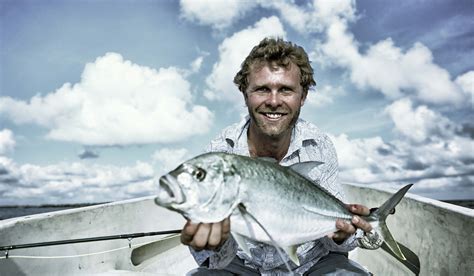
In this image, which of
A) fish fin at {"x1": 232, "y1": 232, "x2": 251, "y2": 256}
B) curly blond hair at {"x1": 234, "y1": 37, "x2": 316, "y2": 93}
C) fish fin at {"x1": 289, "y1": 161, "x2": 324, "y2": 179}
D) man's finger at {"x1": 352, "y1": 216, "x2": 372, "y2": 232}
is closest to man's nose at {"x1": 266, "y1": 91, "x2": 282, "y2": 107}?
curly blond hair at {"x1": 234, "y1": 37, "x2": 316, "y2": 93}

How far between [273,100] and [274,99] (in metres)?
0.02

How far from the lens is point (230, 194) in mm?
2596

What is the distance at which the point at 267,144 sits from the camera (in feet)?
15.0

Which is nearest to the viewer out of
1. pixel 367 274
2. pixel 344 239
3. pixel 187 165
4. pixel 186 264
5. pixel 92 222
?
pixel 187 165

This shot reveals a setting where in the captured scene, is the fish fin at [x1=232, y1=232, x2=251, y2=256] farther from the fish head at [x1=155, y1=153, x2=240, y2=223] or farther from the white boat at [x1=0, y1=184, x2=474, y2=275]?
the white boat at [x1=0, y1=184, x2=474, y2=275]

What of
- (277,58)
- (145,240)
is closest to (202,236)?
(277,58)

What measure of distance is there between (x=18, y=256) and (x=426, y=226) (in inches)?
185

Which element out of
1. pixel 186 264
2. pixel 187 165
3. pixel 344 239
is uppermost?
pixel 187 165

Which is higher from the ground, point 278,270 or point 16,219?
point 16,219

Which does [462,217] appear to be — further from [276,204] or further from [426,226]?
[276,204]

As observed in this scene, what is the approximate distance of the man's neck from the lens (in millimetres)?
4508

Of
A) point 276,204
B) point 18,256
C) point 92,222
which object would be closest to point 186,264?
point 92,222

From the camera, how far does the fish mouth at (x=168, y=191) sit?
7.72 ft

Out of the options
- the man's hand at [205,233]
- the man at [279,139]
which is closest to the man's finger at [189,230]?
the man's hand at [205,233]
